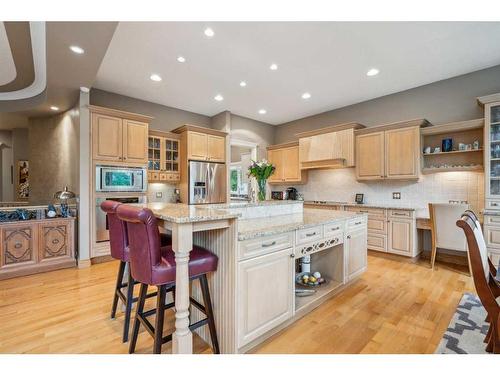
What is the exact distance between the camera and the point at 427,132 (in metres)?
3.90

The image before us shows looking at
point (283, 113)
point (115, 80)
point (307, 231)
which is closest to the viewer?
point (307, 231)

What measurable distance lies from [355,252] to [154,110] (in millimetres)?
4436

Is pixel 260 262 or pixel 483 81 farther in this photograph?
pixel 483 81

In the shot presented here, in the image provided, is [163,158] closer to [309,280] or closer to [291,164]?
[291,164]

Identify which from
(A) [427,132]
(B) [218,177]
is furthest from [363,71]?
(B) [218,177]

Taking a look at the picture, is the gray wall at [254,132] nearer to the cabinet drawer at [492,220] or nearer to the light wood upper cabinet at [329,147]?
the light wood upper cabinet at [329,147]

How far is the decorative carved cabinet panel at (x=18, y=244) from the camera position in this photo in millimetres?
3164

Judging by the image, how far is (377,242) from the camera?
4176 mm

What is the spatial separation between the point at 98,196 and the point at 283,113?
4190mm

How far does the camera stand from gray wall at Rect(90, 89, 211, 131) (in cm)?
418

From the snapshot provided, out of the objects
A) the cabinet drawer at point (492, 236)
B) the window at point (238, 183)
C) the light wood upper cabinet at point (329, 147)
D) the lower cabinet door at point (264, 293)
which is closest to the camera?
the lower cabinet door at point (264, 293)

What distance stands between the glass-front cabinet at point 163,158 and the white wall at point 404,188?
3.19 meters

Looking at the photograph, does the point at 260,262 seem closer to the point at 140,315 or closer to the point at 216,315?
the point at 216,315

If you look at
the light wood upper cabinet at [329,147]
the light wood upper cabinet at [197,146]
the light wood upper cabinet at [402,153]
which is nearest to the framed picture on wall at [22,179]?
the light wood upper cabinet at [197,146]
